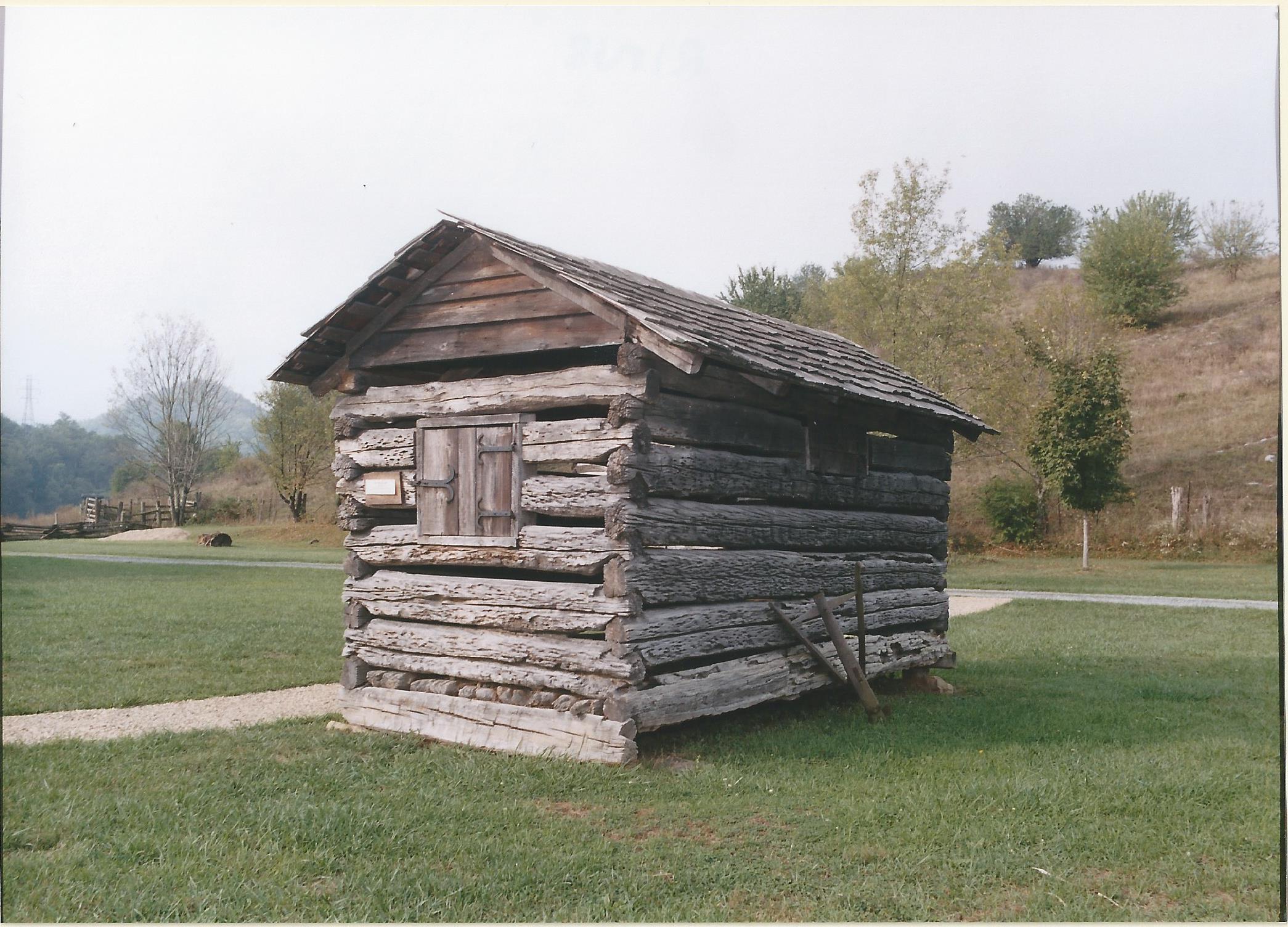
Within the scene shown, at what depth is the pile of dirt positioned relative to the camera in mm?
43688

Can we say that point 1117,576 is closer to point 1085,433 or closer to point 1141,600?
point 1085,433

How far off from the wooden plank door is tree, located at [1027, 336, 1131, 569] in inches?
840

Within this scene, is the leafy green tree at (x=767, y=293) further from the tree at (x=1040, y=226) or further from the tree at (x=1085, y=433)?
the tree at (x=1040, y=226)

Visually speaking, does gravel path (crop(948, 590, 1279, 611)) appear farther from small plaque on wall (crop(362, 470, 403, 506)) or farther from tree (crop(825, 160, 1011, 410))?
small plaque on wall (crop(362, 470, 403, 506))

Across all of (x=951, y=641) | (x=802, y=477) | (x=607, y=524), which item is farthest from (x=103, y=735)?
(x=951, y=641)

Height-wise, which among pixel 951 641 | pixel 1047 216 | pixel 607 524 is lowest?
pixel 951 641

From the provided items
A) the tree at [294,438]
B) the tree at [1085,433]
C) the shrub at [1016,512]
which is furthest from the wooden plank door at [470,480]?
the tree at [294,438]

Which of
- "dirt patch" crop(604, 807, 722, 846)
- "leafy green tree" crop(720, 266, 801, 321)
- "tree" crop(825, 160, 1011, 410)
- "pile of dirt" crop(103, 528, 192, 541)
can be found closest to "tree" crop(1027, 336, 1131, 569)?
"tree" crop(825, 160, 1011, 410)

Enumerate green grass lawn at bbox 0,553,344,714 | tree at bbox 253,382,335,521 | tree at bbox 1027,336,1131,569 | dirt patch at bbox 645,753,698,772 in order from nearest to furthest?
1. dirt patch at bbox 645,753,698,772
2. green grass lawn at bbox 0,553,344,714
3. tree at bbox 1027,336,1131,569
4. tree at bbox 253,382,335,521

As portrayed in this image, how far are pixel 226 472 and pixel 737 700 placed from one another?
53.5 meters

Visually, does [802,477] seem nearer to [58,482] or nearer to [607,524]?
[607,524]

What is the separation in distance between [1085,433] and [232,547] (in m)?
30.4

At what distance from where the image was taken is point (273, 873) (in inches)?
195

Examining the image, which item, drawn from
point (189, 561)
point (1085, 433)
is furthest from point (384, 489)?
point (189, 561)
